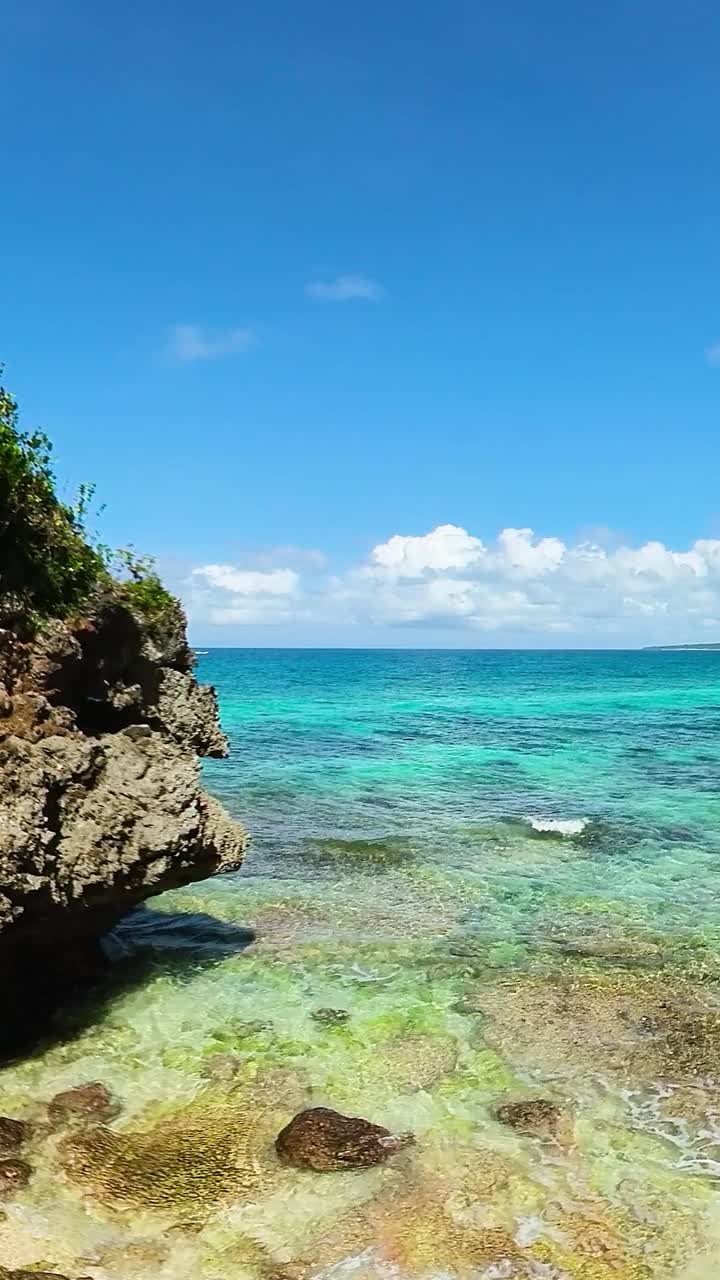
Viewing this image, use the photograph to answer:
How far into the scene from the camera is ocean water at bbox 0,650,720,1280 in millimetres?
7328

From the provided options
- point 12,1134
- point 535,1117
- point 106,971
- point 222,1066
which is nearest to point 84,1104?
point 12,1134

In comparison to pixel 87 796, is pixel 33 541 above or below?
above

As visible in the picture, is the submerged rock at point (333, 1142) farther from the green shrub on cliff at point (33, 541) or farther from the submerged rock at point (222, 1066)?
the green shrub on cliff at point (33, 541)

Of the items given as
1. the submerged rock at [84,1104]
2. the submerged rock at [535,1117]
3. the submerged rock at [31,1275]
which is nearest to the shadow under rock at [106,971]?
the submerged rock at [84,1104]

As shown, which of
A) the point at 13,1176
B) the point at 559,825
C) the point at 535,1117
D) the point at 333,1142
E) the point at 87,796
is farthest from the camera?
the point at 559,825

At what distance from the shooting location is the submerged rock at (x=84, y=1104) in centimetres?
909

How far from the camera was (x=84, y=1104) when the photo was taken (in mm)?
9320

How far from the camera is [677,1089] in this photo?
9852 mm

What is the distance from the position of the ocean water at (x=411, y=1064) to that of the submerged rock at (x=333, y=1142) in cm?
16

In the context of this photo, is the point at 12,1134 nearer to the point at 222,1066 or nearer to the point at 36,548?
the point at 222,1066

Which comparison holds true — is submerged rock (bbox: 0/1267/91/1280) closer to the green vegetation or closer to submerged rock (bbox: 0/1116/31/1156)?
submerged rock (bbox: 0/1116/31/1156)

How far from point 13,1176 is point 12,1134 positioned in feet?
2.20

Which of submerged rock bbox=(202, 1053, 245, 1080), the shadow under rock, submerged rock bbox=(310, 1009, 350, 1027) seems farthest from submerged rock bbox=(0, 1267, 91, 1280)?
submerged rock bbox=(310, 1009, 350, 1027)

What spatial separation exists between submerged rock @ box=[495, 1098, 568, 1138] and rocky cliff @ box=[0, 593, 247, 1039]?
533cm
